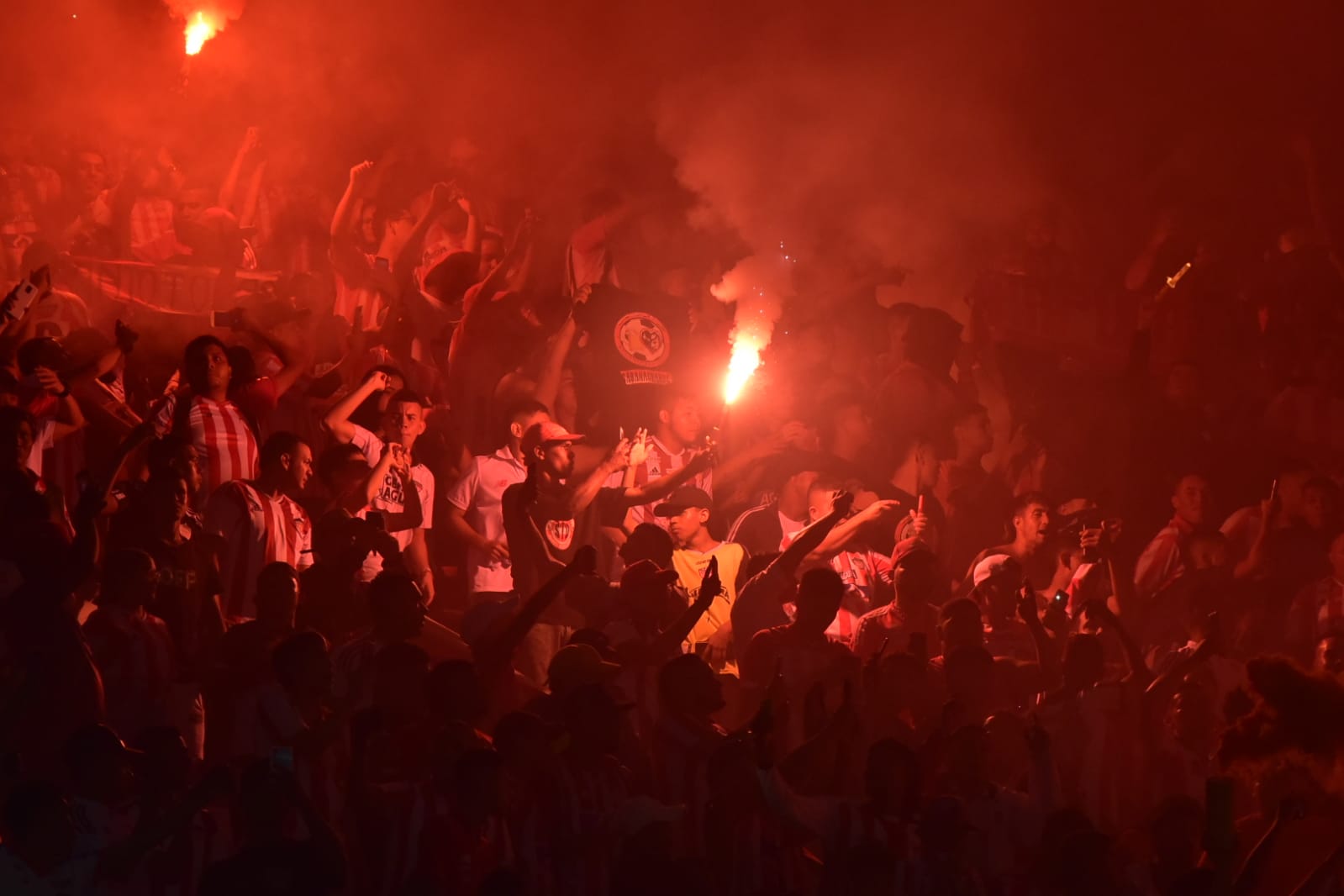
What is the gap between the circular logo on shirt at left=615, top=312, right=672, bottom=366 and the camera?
8914 millimetres

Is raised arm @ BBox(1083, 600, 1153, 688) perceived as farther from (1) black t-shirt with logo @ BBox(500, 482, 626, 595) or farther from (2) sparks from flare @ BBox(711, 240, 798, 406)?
(2) sparks from flare @ BBox(711, 240, 798, 406)

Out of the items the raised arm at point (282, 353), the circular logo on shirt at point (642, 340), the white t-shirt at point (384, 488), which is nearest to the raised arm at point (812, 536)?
the white t-shirt at point (384, 488)

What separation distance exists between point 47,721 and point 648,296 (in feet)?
18.7

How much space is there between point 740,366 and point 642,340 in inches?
29.0

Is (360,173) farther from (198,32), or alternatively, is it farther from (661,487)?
(661,487)

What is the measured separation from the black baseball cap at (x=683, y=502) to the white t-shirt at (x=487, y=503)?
66cm

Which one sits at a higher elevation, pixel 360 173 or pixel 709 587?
pixel 360 173

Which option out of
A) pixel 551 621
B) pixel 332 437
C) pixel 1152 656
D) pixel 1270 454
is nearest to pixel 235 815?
pixel 551 621

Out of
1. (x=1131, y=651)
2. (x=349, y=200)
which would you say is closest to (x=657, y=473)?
(x=349, y=200)

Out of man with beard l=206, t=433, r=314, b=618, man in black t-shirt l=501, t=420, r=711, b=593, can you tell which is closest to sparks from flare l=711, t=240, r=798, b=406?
man in black t-shirt l=501, t=420, r=711, b=593

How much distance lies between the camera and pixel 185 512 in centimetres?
498

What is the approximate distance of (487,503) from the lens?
7.23m

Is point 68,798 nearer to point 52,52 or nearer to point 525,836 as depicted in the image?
point 525,836

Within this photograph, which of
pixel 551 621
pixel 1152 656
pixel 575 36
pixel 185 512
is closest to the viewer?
pixel 185 512
